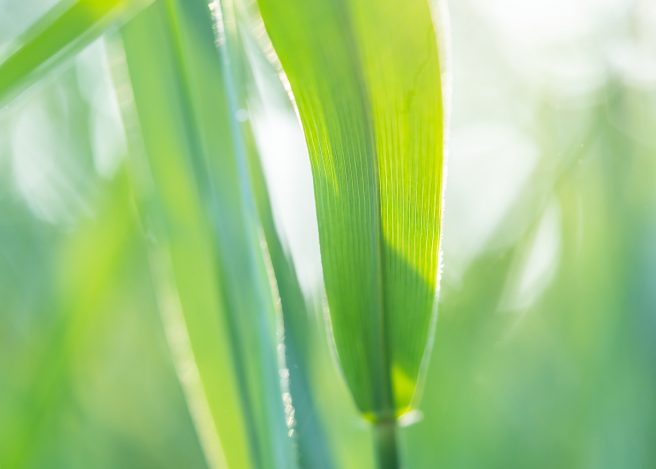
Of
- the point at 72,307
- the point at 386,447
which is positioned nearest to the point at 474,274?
the point at 72,307

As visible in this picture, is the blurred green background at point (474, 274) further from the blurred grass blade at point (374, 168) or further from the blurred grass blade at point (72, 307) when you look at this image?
the blurred grass blade at point (374, 168)

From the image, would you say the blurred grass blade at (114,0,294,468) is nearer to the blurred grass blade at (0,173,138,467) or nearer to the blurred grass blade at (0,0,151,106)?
the blurred grass blade at (0,0,151,106)

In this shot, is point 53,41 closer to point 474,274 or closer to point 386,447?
point 386,447

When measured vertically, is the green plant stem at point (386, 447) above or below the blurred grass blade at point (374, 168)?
below

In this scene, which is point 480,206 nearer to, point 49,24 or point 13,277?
point 13,277

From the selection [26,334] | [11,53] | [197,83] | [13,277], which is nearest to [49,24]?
[11,53]

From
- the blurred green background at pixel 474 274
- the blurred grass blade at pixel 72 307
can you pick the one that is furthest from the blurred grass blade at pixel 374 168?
the blurred grass blade at pixel 72 307
